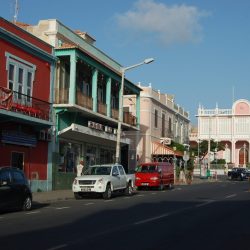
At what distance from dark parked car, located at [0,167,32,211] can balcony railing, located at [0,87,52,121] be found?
547cm

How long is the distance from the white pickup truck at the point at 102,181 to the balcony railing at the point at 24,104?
398cm

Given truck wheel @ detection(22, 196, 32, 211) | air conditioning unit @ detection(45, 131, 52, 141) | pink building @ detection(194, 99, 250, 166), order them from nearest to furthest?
truck wheel @ detection(22, 196, 32, 211), air conditioning unit @ detection(45, 131, 52, 141), pink building @ detection(194, 99, 250, 166)

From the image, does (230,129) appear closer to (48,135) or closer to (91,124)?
(91,124)

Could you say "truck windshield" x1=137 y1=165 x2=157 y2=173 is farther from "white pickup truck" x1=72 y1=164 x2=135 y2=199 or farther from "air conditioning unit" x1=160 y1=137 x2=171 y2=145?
"air conditioning unit" x1=160 y1=137 x2=171 y2=145

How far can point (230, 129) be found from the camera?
308 ft

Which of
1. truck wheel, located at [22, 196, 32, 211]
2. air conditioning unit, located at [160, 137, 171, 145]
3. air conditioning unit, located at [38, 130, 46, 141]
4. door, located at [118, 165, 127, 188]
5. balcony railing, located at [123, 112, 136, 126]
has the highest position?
balcony railing, located at [123, 112, 136, 126]

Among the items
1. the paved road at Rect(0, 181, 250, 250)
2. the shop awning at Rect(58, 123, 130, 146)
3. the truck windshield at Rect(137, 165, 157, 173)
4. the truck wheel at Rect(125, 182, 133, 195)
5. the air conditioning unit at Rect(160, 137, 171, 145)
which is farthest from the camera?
the air conditioning unit at Rect(160, 137, 171, 145)

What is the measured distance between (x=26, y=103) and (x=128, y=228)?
1460 cm

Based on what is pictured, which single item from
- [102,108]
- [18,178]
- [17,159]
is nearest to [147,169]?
[102,108]

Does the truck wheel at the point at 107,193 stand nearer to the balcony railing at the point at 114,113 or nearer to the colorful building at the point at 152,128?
the balcony railing at the point at 114,113

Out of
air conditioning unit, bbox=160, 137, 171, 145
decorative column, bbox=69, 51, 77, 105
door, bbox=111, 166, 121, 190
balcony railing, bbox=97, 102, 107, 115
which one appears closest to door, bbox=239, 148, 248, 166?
air conditioning unit, bbox=160, 137, 171, 145

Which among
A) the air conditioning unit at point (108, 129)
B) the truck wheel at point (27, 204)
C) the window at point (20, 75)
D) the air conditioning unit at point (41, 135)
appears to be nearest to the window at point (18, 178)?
the truck wheel at point (27, 204)

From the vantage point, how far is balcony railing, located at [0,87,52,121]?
23.9m

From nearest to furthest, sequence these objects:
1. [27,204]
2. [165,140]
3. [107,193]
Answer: [27,204] < [107,193] < [165,140]
